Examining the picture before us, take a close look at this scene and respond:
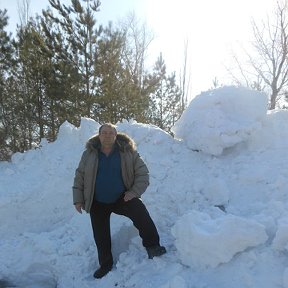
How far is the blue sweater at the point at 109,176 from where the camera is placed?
404 centimetres

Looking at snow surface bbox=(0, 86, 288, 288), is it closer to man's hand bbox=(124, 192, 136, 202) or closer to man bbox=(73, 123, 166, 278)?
man bbox=(73, 123, 166, 278)

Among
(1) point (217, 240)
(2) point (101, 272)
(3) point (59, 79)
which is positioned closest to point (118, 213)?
(2) point (101, 272)

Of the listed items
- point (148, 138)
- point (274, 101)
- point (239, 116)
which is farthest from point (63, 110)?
point (274, 101)

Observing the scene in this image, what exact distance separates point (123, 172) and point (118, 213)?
0.47 metres

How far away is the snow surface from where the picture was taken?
148 inches

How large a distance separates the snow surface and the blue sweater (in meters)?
0.77

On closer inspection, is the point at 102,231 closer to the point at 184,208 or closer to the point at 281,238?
the point at 184,208

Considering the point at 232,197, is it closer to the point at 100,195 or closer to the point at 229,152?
the point at 229,152

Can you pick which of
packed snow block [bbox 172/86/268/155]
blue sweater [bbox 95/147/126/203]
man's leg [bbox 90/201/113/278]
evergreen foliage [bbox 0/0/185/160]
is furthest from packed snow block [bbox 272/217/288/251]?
evergreen foliage [bbox 0/0/185/160]

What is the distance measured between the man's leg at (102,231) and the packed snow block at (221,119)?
2.19 metres

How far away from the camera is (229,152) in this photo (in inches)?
232

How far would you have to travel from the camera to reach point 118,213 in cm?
419

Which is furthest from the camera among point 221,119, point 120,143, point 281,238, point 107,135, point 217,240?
point 221,119

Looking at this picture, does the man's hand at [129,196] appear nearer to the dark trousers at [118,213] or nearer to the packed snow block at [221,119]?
the dark trousers at [118,213]
